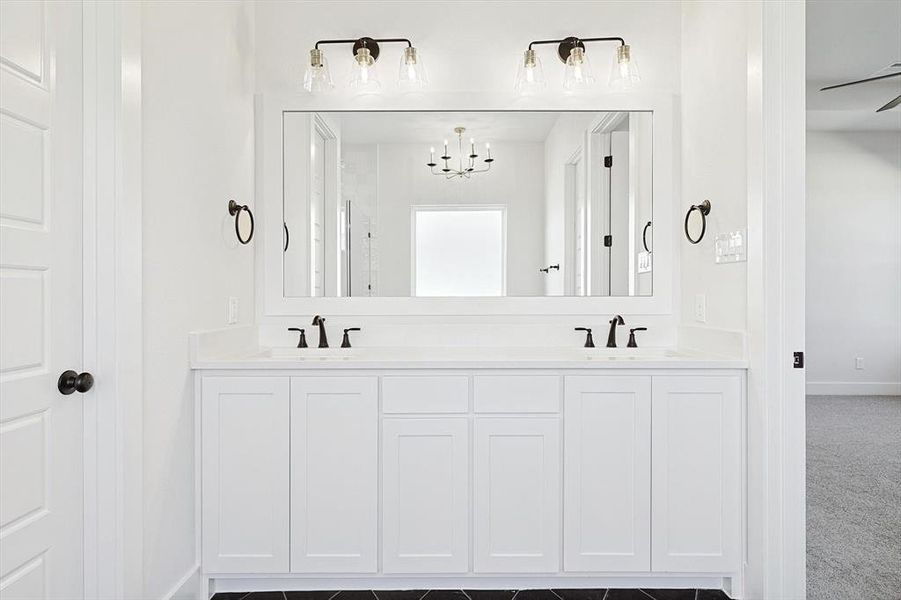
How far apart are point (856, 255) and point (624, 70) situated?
15.3 feet

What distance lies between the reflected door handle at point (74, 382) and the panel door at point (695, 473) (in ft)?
5.87

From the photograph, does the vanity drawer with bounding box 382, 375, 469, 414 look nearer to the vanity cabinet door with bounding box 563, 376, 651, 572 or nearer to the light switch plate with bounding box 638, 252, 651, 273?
the vanity cabinet door with bounding box 563, 376, 651, 572

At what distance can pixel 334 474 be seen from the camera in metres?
2.07

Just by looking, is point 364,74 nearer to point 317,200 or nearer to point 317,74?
point 317,74

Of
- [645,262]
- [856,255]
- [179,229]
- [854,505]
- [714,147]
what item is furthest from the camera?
[856,255]

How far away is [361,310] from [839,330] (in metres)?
5.34

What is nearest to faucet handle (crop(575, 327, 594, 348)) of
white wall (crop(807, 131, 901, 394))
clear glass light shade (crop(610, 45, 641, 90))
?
clear glass light shade (crop(610, 45, 641, 90))

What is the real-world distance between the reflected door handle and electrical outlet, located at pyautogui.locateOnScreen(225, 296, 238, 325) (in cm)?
77

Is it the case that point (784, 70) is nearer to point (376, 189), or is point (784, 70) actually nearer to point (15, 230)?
point (376, 189)

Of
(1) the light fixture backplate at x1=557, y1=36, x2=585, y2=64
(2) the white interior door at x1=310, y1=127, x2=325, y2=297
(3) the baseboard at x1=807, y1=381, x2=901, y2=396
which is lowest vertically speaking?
(3) the baseboard at x1=807, y1=381, x2=901, y2=396

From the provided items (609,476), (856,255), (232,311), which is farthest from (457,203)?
(856,255)

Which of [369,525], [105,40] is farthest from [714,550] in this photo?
[105,40]

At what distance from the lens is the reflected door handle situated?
1507mm

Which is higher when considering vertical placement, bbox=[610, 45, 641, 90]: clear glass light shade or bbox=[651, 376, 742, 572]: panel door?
bbox=[610, 45, 641, 90]: clear glass light shade
